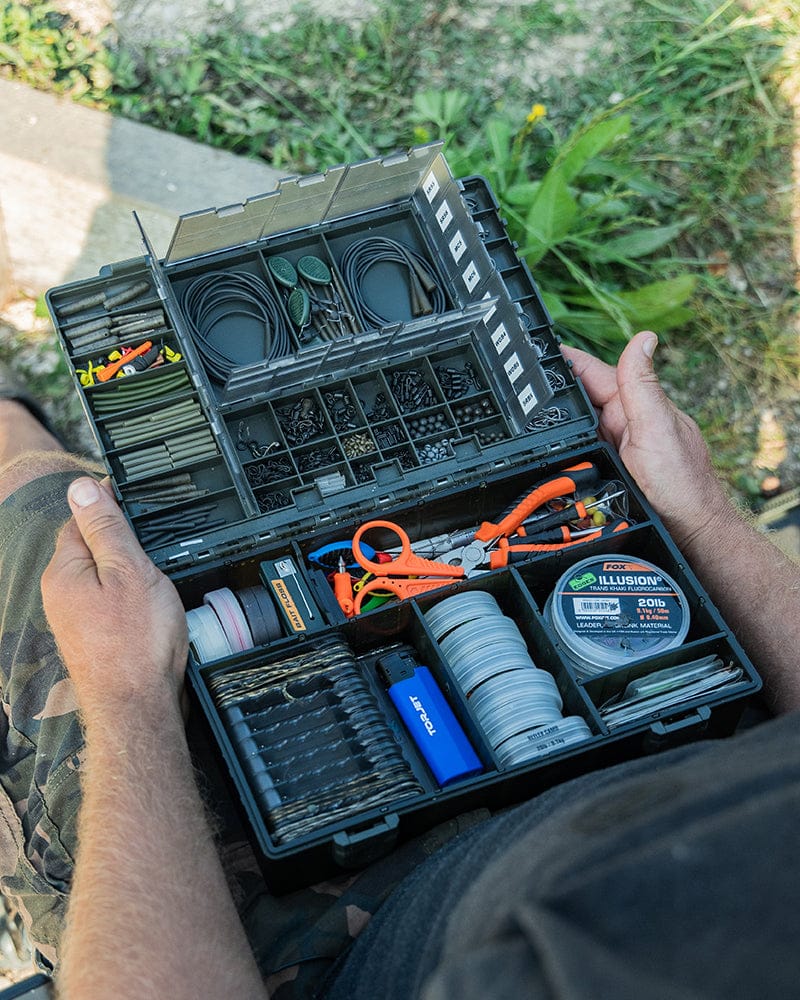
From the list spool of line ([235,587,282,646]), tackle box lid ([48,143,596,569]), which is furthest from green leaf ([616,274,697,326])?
spool of line ([235,587,282,646])

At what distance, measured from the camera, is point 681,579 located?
2955 mm

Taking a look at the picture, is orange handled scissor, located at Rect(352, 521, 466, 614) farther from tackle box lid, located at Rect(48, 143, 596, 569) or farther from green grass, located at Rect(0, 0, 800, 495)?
green grass, located at Rect(0, 0, 800, 495)

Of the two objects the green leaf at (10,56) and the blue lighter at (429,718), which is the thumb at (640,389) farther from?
the green leaf at (10,56)

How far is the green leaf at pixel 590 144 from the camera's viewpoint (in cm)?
465

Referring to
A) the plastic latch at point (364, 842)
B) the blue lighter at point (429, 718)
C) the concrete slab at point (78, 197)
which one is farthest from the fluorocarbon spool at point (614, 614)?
the concrete slab at point (78, 197)

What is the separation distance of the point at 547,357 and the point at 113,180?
8.96 feet

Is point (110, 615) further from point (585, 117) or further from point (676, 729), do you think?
point (585, 117)

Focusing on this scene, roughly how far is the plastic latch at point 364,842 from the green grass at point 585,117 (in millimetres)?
2930

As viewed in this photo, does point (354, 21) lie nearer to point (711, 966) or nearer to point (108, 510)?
point (108, 510)

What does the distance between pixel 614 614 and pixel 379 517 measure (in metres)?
0.77

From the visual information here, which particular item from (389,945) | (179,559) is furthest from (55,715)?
(389,945)

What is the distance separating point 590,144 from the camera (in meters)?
4.65

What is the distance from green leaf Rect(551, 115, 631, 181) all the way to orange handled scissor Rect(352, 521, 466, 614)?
8.05 ft

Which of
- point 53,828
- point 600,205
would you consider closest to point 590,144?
point 600,205
